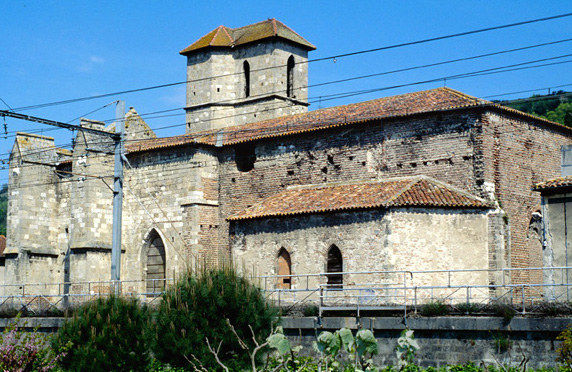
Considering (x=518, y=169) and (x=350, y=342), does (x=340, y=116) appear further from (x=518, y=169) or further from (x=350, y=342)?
(x=350, y=342)

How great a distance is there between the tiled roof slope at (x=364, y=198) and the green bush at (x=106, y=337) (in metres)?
10.7

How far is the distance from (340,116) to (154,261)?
1093cm

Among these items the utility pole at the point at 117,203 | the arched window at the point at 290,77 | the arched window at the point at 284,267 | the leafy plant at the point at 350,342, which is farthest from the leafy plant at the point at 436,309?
the arched window at the point at 290,77

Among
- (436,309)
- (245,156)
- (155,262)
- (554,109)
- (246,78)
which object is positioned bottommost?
(436,309)

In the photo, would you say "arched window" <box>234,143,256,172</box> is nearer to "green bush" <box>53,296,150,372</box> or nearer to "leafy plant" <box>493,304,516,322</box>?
"green bush" <box>53,296,150,372</box>

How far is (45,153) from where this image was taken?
1704 inches

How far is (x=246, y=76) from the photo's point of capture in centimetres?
4775

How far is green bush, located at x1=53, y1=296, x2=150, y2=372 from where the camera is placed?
20.8 meters

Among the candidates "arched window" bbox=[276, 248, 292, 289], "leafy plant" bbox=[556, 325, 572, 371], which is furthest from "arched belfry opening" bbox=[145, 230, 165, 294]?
"leafy plant" bbox=[556, 325, 572, 371]

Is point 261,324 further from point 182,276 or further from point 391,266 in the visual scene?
point 391,266

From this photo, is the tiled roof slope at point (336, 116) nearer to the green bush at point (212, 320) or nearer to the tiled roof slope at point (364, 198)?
the tiled roof slope at point (364, 198)

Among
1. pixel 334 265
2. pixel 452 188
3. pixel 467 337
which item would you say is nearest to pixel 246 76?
pixel 334 265

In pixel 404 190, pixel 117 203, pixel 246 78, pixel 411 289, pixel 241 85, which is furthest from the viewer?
pixel 246 78

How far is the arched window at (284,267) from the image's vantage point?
105ft
